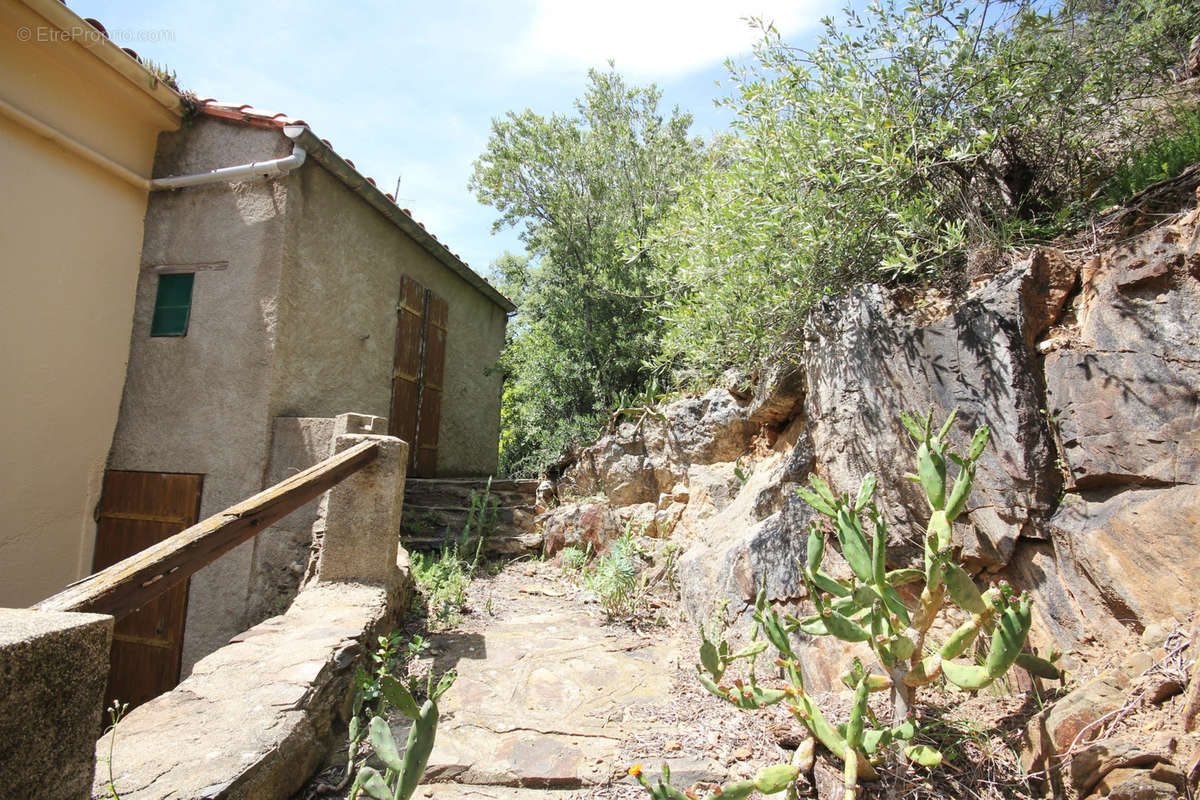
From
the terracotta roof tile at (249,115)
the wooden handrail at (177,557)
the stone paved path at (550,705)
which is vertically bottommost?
the stone paved path at (550,705)

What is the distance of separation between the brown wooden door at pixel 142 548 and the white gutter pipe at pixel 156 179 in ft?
9.20

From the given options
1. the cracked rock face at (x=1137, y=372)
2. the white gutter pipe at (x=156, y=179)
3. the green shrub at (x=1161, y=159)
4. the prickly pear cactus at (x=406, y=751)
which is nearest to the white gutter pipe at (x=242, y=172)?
the white gutter pipe at (x=156, y=179)

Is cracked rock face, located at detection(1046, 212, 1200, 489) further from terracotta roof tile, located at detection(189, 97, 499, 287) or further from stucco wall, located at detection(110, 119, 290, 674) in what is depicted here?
terracotta roof tile, located at detection(189, 97, 499, 287)

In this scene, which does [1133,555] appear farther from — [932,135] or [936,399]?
[932,135]

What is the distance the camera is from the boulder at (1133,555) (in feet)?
7.91

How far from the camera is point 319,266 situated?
239 inches

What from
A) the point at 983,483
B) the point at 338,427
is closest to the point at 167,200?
the point at 338,427

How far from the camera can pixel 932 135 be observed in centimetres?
381

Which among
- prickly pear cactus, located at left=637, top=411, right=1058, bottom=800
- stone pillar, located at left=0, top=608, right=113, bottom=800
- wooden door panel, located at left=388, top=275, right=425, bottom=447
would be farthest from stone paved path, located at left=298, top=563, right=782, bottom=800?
wooden door panel, located at left=388, top=275, right=425, bottom=447

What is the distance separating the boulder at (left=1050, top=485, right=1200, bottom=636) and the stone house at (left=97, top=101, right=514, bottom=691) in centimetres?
442

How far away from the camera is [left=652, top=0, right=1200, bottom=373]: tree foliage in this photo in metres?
3.76

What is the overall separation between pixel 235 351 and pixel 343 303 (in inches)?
46.9

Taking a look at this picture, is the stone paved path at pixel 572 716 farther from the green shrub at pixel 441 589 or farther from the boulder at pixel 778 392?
the boulder at pixel 778 392

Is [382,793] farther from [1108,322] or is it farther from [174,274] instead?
[174,274]
